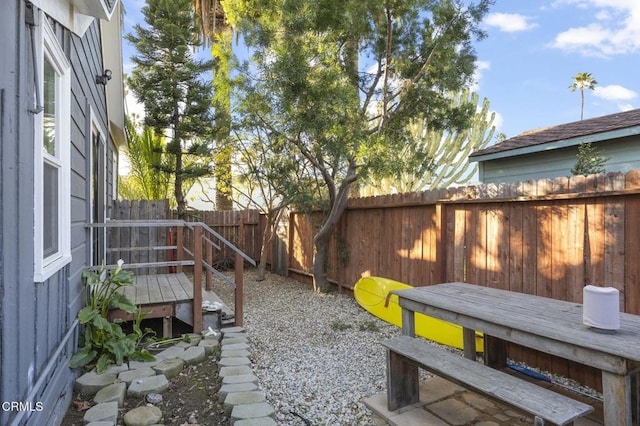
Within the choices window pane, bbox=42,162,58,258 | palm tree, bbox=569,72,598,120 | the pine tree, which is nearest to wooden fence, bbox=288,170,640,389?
window pane, bbox=42,162,58,258

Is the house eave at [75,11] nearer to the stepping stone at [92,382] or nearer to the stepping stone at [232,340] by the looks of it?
the stepping stone at [92,382]

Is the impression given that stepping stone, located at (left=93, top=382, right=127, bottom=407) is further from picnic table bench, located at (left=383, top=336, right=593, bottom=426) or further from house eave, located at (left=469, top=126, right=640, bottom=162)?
house eave, located at (left=469, top=126, right=640, bottom=162)

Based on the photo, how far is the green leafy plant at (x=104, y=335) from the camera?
3.00 metres

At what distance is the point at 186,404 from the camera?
2691mm

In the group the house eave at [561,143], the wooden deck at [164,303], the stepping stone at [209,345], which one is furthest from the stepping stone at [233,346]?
the house eave at [561,143]

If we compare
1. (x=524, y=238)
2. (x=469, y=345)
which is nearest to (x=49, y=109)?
(x=469, y=345)

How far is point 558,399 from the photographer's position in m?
1.91

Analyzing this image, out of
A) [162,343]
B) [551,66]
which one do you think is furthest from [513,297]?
[551,66]

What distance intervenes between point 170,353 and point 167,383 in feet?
1.87

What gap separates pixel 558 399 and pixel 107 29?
20.4ft

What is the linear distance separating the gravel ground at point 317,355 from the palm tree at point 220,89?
11.0 feet

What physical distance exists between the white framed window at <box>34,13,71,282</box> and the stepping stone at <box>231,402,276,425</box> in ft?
4.41

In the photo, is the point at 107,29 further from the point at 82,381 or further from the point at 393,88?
the point at 82,381

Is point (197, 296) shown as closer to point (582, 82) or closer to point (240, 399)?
point (240, 399)
